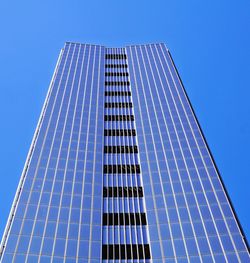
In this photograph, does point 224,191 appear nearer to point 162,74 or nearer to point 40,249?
point 40,249

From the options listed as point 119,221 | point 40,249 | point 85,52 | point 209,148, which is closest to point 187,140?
point 209,148

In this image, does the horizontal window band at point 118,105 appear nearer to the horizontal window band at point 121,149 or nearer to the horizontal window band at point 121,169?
the horizontal window band at point 121,149

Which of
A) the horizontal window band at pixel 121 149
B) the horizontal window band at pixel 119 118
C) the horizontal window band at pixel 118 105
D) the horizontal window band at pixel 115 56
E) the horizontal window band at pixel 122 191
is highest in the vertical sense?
the horizontal window band at pixel 115 56

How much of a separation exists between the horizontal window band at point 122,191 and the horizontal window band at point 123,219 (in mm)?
4760

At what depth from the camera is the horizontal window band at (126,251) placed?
54.3 metres

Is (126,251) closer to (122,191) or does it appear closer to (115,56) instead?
(122,191)

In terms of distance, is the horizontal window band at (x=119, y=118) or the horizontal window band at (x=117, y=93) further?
the horizontal window band at (x=117, y=93)

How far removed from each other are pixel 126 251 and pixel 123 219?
6670 millimetres

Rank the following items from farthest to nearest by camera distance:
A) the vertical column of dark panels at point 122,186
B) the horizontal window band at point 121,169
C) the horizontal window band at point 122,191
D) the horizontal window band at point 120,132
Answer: the horizontal window band at point 120,132
the horizontal window band at point 121,169
the horizontal window band at point 122,191
the vertical column of dark panels at point 122,186

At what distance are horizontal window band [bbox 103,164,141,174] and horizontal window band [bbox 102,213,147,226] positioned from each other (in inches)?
431

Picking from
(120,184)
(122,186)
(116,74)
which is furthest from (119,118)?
(116,74)

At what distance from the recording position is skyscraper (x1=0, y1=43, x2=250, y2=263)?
53.8 m

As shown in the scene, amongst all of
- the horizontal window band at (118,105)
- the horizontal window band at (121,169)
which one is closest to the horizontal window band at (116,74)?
the horizontal window band at (118,105)

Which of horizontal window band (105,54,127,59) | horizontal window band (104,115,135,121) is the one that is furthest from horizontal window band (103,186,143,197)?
horizontal window band (105,54,127,59)
